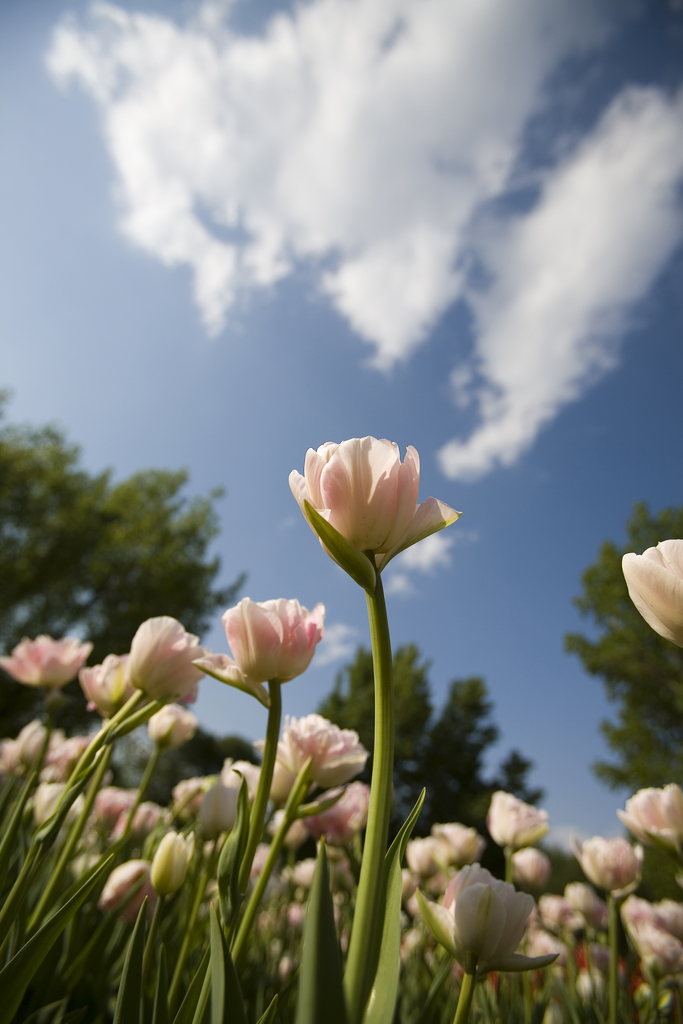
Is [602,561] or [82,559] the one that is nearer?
[82,559]

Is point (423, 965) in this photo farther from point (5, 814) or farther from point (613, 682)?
point (613, 682)

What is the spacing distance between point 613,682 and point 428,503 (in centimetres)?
1818

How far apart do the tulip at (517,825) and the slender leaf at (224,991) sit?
140 centimetres

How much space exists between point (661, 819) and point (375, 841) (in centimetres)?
121

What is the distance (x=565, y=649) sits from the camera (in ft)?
56.5

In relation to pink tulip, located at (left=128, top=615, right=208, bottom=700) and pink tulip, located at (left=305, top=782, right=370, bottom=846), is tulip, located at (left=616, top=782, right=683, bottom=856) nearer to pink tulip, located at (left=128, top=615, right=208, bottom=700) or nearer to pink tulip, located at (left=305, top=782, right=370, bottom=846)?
pink tulip, located at (left=305, top=782, right=370, bottom=846)

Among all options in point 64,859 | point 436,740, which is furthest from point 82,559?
point 64,859

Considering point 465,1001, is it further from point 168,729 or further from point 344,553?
point 168,729

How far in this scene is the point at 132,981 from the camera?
2.34ft

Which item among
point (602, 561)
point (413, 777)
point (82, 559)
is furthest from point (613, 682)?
point (82, 559)

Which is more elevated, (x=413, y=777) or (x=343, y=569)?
(x=413, y=777)

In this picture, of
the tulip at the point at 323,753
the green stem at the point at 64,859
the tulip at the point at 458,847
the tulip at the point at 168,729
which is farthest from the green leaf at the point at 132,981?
the tulip at the point at 458,847

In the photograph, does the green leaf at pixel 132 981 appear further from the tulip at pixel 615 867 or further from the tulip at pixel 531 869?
the tulip at pixel 531 869

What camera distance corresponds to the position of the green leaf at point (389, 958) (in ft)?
1.37
